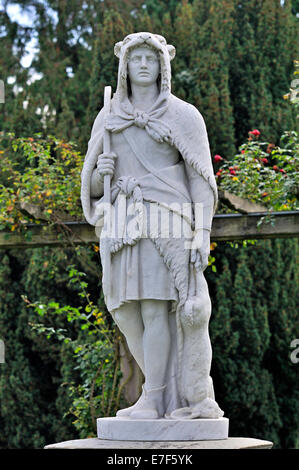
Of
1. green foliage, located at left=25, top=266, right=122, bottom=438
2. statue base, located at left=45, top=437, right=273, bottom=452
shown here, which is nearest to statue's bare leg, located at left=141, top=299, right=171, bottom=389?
statue base, located at left=45, top=437, right=273, bottom=452

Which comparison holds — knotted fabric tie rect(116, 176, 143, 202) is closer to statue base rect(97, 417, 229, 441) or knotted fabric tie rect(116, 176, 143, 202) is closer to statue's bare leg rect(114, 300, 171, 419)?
statue's bare leg rect(114, 300, 171, 419)

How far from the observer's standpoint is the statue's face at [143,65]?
607 centimetres

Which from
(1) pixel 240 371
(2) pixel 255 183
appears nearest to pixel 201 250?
(2) pixel 255 183

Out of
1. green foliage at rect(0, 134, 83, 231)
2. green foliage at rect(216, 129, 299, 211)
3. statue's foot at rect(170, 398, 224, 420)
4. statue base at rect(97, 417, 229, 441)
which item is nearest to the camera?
statue base at rect(97, 417, 229, 441)

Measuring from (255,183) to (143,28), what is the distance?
394 cm

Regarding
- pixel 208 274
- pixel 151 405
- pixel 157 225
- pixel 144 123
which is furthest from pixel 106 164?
pixel 208 274

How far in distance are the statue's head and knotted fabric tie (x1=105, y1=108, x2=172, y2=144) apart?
0.69 feet

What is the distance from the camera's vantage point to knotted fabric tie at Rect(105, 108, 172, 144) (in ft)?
19.6

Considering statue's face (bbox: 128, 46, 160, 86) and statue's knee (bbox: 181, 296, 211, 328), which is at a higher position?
statue's face (bbox: 128, 46, 160, 86)

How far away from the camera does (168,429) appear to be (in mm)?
5582

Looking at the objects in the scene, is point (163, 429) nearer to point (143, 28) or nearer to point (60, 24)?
point (143, 28)

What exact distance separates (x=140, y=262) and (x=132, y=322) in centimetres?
40
